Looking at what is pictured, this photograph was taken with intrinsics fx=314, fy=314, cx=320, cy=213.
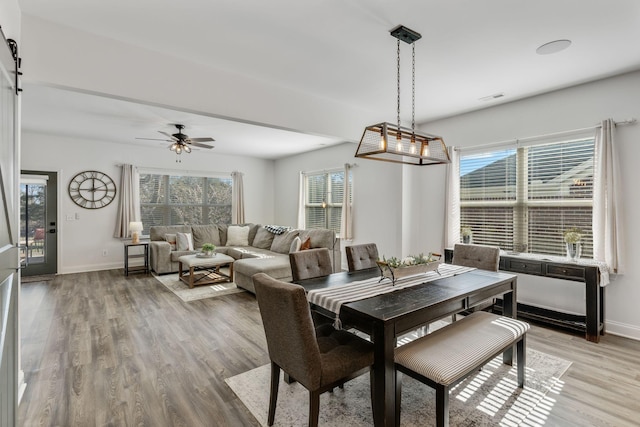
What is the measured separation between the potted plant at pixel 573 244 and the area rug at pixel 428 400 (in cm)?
132

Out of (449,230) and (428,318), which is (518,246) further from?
(428,318)

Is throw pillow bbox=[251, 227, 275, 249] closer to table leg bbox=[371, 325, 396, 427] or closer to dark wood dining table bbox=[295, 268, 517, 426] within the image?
dark wood dining table bbox=[295, 268, 517, 426]

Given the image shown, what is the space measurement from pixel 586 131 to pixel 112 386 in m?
5.16

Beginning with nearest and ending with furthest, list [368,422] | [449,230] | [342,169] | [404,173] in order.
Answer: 1. [368,422]
2. [449,230]
3. [404,173]
4. [342,169]

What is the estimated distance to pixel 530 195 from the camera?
394 cm

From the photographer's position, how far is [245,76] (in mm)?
3344

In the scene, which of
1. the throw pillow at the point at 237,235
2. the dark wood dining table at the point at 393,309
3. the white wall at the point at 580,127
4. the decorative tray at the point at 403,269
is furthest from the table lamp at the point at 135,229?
the white wall at the point at 580,127

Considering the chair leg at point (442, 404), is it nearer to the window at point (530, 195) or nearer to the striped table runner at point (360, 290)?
the striped table runner at point (360, 290)

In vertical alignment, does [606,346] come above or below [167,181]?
below

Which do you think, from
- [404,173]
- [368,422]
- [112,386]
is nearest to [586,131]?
[404,173]

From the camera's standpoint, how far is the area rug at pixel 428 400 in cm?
201

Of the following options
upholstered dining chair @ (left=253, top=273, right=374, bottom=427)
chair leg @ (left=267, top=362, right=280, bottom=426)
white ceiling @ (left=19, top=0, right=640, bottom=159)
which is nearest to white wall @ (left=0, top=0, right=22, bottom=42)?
white ceiling @ (left=19, top=0, right=640, bottom=159)

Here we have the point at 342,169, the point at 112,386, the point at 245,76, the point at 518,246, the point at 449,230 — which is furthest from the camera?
the point at 342,169

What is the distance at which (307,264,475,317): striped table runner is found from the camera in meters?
2.03
